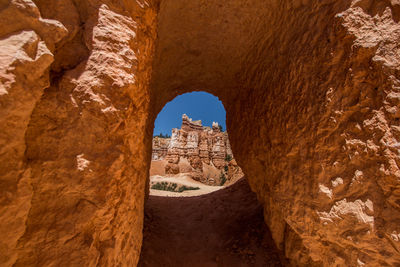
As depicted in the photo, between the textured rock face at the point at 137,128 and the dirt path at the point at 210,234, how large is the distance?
3.71 feet

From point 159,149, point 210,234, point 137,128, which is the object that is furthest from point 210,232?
point 159,149

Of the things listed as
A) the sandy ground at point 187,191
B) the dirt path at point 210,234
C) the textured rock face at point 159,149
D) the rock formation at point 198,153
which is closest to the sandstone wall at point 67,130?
the dirt path at point 210,234

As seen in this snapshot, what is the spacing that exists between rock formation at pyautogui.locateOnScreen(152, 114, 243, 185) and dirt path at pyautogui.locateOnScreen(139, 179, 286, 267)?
11.4 m

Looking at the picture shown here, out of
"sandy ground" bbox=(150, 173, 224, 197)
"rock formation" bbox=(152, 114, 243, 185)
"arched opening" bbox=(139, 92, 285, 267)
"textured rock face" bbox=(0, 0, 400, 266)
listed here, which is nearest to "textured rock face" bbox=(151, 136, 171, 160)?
"rock formation" bbox=(152, 114, 243, 185)

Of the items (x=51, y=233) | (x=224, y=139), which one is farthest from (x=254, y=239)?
(x=224, y=139)

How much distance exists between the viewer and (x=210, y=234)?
4.12 m

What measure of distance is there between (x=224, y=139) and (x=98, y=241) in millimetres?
23361

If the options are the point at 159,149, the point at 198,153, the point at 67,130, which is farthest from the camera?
the point at 159,149

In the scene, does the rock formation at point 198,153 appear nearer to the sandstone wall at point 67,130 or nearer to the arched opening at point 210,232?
the arched opening at point 210,232

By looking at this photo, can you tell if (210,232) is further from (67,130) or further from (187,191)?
(187,191)

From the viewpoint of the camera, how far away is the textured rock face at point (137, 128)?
2.88ft

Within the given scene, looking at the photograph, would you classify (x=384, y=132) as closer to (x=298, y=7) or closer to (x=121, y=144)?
(x=298, y=7)

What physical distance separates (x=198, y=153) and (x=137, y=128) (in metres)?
19.0

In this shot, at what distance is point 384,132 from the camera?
53.8 inches
